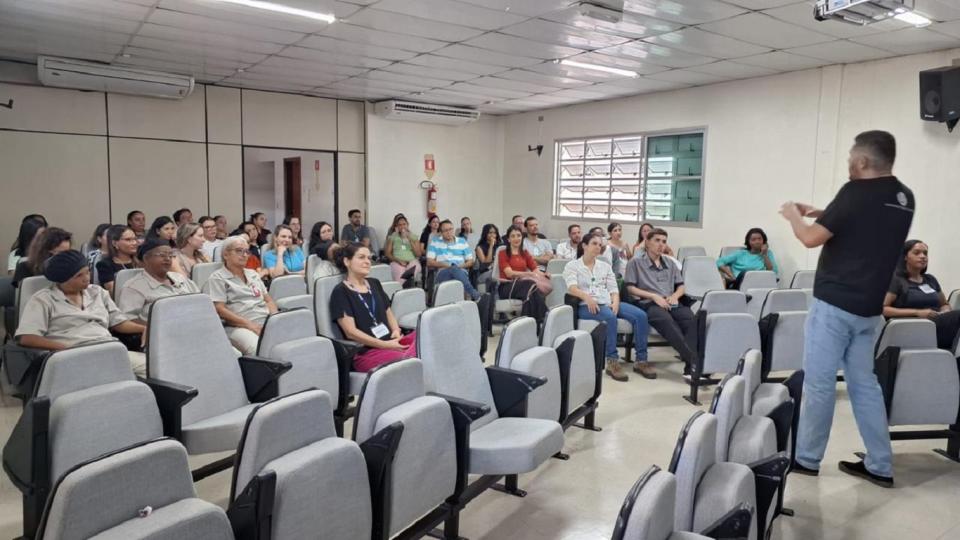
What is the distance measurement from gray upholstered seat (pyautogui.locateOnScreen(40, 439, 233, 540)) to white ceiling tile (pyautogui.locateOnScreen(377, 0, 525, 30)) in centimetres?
404

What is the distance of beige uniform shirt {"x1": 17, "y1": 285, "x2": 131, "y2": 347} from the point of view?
3086 mm

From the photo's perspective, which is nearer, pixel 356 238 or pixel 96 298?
pixel 96 298

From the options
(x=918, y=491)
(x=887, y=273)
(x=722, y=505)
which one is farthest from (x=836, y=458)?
(x=722, y=505)

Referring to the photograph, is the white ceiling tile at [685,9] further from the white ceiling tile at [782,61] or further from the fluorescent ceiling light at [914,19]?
the white ceiling tile at [782,61]

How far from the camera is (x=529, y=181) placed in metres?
10.8

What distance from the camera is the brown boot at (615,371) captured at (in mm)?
4910

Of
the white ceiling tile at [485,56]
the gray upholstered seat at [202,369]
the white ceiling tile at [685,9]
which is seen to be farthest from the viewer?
the white ceiling tile at [485,56]

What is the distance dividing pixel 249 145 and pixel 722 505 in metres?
8.54

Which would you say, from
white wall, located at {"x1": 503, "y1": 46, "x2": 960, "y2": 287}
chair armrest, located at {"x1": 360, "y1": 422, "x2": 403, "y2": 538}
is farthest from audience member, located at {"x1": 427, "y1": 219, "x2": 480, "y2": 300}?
chair armrest, located at {"x1": 360, "y1": 422, "x2": 403, "y2": 538}

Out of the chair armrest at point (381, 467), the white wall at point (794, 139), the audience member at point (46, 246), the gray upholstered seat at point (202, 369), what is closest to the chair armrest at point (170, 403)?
the gray upholstered seat at point (202, 369)

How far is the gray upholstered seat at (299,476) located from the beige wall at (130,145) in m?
7.44

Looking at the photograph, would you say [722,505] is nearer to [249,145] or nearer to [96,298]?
[96,298]

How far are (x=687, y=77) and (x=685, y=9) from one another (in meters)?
2.83

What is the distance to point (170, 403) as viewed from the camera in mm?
2449
